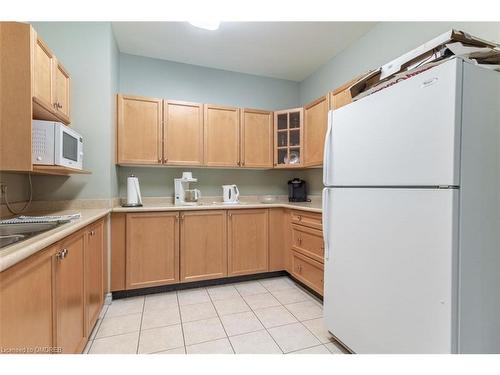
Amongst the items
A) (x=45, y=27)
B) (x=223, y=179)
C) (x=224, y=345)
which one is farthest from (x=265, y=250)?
(x=45, y=27)

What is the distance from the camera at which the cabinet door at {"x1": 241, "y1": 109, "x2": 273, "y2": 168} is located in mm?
3078

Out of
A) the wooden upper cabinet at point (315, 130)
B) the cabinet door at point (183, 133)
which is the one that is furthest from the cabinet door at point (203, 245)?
the wooden upper cabinet at point (315, 130)

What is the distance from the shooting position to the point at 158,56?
115 inches

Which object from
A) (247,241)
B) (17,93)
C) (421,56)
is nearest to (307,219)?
(247,241)

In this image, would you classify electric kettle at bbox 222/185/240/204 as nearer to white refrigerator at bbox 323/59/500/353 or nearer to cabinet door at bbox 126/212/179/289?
cabinet door at bbox 126/212/179/289

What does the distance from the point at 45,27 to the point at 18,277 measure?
2.35m

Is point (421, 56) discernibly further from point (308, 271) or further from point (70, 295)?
point (70, 295)

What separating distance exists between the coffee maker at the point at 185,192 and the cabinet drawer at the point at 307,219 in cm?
112

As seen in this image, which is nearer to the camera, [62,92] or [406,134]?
[406,134]

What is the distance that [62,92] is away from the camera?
6.31ft

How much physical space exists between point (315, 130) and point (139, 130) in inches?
77.0

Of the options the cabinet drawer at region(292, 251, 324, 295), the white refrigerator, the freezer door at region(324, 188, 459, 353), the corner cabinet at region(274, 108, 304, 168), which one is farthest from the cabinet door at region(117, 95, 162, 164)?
the white refrigerator

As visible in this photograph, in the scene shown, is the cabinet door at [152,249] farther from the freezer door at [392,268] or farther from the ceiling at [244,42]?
the ceiling at [244,42]

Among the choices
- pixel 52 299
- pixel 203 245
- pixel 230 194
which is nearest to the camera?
pixel 52 299
